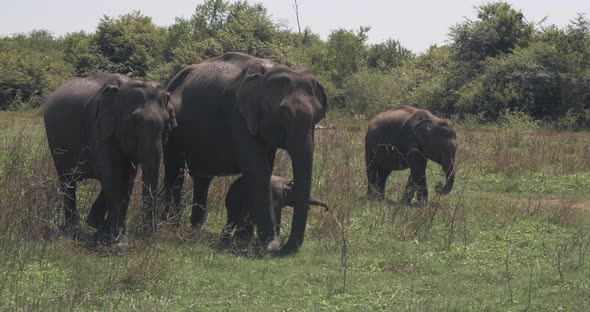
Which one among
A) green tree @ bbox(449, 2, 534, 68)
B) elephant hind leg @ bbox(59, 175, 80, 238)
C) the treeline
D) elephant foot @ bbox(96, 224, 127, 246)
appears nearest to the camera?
elephant foot @ bbox(96, 224, 127, 246)

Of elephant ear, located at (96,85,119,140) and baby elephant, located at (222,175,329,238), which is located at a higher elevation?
elephant ear, located at (96,85,119,140)

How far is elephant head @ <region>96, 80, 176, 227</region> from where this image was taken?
9672 millimetres

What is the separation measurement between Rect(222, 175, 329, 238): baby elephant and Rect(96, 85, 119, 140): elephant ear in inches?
78.1

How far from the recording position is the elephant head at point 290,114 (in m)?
9.67

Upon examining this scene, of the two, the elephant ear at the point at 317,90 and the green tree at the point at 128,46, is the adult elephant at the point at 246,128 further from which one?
the green tree at the point at 128,46

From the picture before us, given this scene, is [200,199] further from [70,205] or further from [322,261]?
[322,261]

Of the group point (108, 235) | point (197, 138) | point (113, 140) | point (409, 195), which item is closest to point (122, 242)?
point (108, 235)

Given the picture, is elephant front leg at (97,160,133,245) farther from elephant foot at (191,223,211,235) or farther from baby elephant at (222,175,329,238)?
baby elephant at (222,175,329,238)

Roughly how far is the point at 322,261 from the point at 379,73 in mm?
30799

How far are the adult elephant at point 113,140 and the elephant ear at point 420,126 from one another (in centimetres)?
658

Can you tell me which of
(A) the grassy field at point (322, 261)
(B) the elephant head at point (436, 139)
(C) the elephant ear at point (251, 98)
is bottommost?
(A) the grassy field at point (322, 261)

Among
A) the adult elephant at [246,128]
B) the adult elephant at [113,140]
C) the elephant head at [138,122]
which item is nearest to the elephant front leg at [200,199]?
the adult elephant at [246,128]

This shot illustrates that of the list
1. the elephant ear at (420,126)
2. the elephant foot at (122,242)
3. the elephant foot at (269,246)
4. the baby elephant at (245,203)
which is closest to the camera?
the elephant foot at (122,242)

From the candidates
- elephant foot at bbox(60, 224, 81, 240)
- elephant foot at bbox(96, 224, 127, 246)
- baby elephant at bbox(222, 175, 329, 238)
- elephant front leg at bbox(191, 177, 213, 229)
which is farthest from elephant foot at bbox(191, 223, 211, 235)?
elephant foot at bbox(60, 224, 81, 240)
